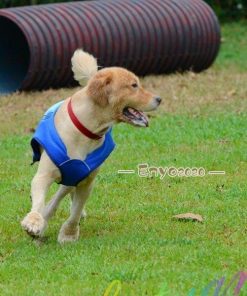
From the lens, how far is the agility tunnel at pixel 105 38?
1326cm

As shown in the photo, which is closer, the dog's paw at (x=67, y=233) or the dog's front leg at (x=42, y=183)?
the dog's front leg at (x=42, y=183)

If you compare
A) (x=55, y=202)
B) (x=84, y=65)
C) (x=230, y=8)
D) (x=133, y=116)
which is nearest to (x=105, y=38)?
(x=84, y=65)

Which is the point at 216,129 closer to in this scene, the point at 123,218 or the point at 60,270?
the point at 123,218

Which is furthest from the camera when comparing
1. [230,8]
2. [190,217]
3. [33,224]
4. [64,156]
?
[230,8]

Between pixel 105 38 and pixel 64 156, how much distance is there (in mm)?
7777

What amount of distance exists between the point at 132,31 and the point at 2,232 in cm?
785

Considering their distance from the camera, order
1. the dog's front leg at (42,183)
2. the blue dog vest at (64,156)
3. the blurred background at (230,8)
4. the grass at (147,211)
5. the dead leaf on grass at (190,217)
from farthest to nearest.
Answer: the blurred background at (230,8), the dead leaf on grass at (190,217), the blue dog vest at (64,156), the dog's front leg at (42,183), the grass at (147,211)

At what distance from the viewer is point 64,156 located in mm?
6391

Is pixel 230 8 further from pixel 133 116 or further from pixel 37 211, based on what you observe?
pixel 37 211

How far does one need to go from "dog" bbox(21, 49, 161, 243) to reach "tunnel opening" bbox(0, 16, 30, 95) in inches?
284

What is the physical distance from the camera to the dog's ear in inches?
253

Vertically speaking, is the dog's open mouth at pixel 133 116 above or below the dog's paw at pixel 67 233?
above

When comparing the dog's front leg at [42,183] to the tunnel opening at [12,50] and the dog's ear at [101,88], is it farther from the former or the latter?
the tunnel opening at [12,50]

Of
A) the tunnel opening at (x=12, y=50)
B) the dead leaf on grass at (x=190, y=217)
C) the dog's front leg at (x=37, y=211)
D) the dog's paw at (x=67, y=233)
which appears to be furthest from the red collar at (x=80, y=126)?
the tunnel opening at (x=12, y=50)
